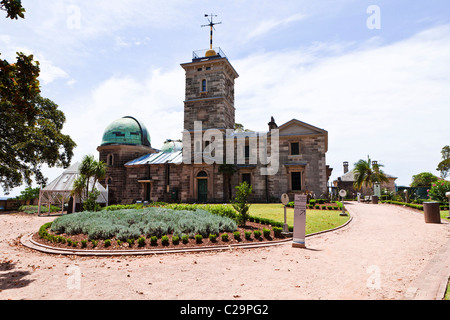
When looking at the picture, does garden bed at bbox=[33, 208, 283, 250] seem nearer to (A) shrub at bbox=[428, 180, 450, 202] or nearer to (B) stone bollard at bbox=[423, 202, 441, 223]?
(B) stone bollard at bbox=[423, 202, 441, 223]

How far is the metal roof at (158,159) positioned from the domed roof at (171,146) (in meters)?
7.41

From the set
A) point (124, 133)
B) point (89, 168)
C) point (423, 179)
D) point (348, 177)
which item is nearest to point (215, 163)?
point (89, 168)

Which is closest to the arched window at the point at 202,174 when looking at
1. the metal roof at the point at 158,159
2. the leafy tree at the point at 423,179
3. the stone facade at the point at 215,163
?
the stone facade at the point at 215,163

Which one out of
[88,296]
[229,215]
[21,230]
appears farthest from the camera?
[21,230]

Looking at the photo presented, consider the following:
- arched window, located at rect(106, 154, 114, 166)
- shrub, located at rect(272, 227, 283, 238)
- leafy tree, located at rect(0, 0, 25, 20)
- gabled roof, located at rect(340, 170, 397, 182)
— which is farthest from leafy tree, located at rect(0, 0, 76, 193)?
gabled roof, located at rect(340, 170, 397, 182)

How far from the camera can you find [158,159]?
34.0 metres

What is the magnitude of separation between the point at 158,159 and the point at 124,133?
6538 mm

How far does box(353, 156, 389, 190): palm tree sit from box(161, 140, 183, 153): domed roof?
2780cm

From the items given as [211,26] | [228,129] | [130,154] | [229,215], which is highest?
[211,26]

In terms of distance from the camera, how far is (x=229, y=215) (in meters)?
14.5

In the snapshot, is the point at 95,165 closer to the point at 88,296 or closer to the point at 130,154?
the point at 130,154

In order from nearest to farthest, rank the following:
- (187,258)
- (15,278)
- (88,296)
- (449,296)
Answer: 1. (449,296)
2. (88,296)
3. (15,278)
4. (187,258)
